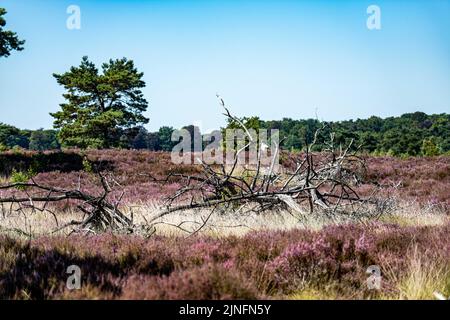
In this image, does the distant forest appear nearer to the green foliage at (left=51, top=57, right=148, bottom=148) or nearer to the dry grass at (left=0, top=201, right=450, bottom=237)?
the green foliage at (left=51, top=57, right=148, bottom=148)

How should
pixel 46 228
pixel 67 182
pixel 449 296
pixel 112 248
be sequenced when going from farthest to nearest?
pixel 67 182
pixel 46 228
pixel 112 248
pixel 449 296

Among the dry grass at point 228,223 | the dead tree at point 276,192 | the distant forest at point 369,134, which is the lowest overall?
the dry grass at point 228,223

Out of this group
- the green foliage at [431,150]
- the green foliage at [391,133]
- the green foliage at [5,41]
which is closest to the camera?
the green foliage at [5,41]

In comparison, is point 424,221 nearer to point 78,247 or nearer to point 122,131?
point 78,247

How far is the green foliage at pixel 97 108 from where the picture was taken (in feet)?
133

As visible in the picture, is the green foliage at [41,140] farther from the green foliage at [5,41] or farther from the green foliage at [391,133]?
the green foliage at [5,41]

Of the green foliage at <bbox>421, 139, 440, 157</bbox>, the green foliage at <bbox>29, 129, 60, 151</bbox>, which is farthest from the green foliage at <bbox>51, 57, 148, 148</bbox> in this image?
the green foliage at <bbox>29, 129, 60, 151</bbox>

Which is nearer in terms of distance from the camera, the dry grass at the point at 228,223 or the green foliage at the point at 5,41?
the dry grass at the point at 228,223

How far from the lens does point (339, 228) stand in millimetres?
5301

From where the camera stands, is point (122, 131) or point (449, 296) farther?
point (122, 131)

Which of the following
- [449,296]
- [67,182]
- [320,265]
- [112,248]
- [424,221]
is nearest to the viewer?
[449,296]

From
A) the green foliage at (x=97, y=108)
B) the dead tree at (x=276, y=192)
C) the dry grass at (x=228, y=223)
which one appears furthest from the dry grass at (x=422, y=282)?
the green foliage at (x=97, y=108)
